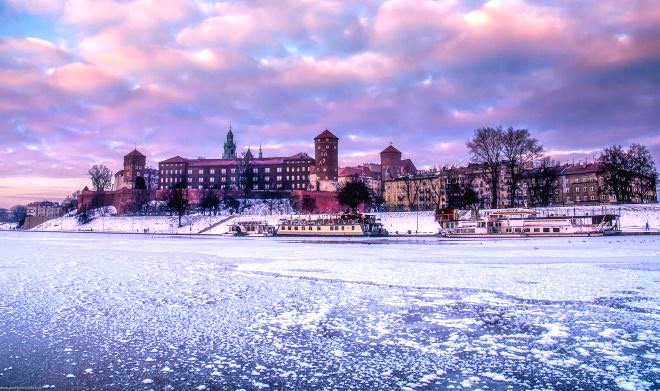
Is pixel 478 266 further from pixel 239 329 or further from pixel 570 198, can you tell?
pixel 570 198

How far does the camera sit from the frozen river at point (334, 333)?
20.2 ft

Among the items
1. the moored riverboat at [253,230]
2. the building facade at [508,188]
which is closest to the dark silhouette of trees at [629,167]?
the building facade at [508,188]

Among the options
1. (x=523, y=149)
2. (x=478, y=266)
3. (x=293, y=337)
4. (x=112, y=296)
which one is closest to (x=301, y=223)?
(x=523, y=149)

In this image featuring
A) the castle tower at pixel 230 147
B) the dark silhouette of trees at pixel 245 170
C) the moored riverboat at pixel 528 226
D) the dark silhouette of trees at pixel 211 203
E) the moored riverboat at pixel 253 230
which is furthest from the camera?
A: the castle tower at pixel 230 147

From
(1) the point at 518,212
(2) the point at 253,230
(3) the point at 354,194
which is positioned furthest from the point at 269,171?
(1) the point at 518,212

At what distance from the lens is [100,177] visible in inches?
5335

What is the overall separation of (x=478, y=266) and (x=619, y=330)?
37.5 ft

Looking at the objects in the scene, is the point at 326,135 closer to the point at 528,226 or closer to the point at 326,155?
the point at 326,155

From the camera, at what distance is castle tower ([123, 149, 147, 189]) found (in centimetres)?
15665

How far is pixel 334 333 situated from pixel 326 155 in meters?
137

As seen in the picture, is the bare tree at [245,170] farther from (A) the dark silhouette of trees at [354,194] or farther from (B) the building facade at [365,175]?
(A) the dark silhouette of trees at [354,194]

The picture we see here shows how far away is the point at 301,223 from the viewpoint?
73562 mm

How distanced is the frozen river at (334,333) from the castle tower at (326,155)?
126839mm

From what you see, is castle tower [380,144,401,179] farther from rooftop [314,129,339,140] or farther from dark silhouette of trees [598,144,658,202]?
dark silhouette of trees [598,144,658,202]
